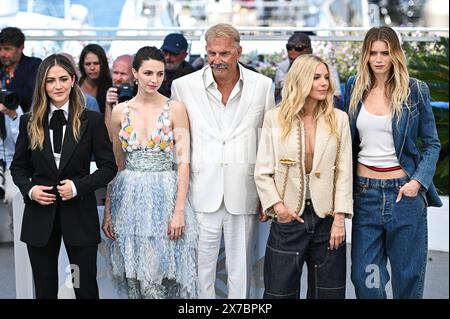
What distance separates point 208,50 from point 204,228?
1022 millimetres

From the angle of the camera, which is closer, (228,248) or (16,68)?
(228,248)

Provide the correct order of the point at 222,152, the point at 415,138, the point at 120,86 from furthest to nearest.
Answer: the point at 120,86, the point at 222,152, the point at 415,138

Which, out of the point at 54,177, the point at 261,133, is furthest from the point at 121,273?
the point at 261,133

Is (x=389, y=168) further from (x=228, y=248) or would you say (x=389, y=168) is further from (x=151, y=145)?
(x=151, y=145)

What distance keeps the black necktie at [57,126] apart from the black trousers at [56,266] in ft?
1.21

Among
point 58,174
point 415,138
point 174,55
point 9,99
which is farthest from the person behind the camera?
point 174,55

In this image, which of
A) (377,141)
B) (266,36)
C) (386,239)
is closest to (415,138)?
(377,141)

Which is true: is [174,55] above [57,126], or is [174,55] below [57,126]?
above

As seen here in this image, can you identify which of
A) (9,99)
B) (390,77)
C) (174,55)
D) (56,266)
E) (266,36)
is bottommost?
(56,266)

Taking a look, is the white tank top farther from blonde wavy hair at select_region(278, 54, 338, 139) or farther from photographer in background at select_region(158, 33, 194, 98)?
photographer in background at select_region(158, 33, 194, 98)

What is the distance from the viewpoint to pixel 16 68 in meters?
6.67

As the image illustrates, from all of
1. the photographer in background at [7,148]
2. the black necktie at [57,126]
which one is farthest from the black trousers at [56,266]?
the photographer in background at [7,148]

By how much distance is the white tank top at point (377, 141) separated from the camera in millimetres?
4543

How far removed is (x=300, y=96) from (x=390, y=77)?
21.7 inches
